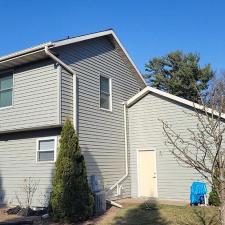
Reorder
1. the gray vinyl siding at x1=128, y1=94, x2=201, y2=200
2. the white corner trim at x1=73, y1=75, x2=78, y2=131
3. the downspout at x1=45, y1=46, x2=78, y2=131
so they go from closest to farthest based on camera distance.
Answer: the downspout at x1=45, y1=46, x2=78, y2=131, the white corner trim at x1=73, y1=75, x2=78, y2=131, the gray vinyl siding at x1=128, y1=94, x2=201, y2=200

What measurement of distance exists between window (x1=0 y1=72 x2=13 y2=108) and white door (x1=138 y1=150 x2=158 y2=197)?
6.54 metres

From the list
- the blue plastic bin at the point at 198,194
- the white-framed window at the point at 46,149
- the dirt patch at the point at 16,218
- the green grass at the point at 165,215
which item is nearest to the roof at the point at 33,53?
the white-framed window at the point at 46,149

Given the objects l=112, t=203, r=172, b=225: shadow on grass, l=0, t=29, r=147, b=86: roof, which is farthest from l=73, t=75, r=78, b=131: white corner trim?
l=112, t=203, r=172, b=225: shadow on grass

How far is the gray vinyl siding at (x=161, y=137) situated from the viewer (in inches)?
624

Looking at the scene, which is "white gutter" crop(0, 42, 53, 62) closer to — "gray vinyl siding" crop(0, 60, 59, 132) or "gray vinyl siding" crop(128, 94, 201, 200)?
"gray vinyl siding" crop(0, 60, 59, 132)

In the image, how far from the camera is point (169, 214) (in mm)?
12180

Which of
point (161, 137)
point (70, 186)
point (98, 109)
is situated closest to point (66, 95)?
point (98, 109)

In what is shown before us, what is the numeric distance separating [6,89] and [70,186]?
5.66 meters

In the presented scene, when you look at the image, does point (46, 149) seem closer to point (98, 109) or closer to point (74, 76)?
point (98, 109)

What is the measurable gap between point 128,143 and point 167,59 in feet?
67.2

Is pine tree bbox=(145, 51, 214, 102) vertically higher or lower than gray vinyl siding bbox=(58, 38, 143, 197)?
higher

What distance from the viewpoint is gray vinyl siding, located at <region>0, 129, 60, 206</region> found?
46.8ft

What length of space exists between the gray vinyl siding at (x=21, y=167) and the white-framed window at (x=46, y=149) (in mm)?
164

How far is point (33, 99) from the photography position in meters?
14.3
